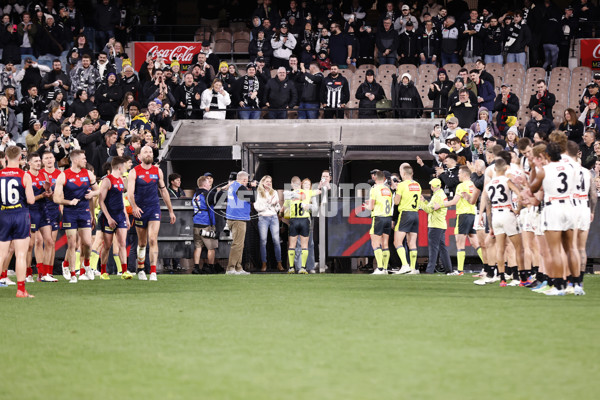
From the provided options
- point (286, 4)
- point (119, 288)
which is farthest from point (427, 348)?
point (286, 4)

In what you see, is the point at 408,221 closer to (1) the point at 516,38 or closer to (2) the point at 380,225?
(2) the point at 380,225

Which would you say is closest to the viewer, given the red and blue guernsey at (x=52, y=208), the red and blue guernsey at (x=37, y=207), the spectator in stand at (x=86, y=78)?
the red and blue guernsey at (x=37, y=207)

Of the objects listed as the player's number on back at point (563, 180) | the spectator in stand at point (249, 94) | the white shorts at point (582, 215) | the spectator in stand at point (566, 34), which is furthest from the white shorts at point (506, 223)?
the spectator in stand at point (566, 34)

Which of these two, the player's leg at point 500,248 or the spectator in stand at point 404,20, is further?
the spectator in stand at point 404,20

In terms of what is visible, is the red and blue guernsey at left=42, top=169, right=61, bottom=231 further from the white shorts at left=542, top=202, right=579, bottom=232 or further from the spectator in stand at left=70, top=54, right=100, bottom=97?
the white shorts at left=542, top=202, right=579, bottom=232

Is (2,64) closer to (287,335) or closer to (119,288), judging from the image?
(119,288)

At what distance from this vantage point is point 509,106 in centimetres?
2305

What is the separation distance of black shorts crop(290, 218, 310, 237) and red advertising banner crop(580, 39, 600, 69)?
1197cm

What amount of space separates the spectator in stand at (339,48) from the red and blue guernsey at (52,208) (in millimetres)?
12031

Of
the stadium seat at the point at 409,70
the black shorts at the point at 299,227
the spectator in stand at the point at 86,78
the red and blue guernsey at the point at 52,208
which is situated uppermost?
the stadium seat at the point at 409,70

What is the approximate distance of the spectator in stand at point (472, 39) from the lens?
85.6 feet

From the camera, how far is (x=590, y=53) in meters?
27.2

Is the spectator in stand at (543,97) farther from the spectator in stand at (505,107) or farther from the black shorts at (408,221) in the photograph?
the black shorts at (408,221)

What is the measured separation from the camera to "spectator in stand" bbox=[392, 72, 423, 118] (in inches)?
957
